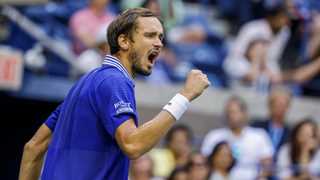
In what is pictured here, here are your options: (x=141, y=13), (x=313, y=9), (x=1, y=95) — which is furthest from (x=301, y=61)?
(x=141, y=13)

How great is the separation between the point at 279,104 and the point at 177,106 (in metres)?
5.71

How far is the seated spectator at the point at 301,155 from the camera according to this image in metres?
9.45

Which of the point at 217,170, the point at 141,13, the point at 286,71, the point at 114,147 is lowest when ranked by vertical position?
the point at 114,147

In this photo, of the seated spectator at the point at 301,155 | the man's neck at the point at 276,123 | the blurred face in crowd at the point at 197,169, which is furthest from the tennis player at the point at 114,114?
the man's neck at the point at 276,123

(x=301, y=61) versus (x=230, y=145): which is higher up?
(x=301, y=61)

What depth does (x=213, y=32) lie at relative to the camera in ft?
40.7

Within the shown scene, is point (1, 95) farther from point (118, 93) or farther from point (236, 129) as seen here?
point (118, 93)

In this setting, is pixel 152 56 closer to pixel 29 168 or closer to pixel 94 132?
pixel 94 132

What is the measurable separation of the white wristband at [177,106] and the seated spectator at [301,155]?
480cm

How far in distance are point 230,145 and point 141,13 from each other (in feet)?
16.3

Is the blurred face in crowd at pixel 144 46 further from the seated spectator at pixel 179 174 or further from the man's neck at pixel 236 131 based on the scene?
the man's neck at pixel 236 131

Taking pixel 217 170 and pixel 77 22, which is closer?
pixel 217 170

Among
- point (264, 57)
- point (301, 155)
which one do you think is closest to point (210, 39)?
point (264, 57)

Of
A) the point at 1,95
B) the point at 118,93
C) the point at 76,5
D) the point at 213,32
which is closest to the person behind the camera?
the point at 118,93
